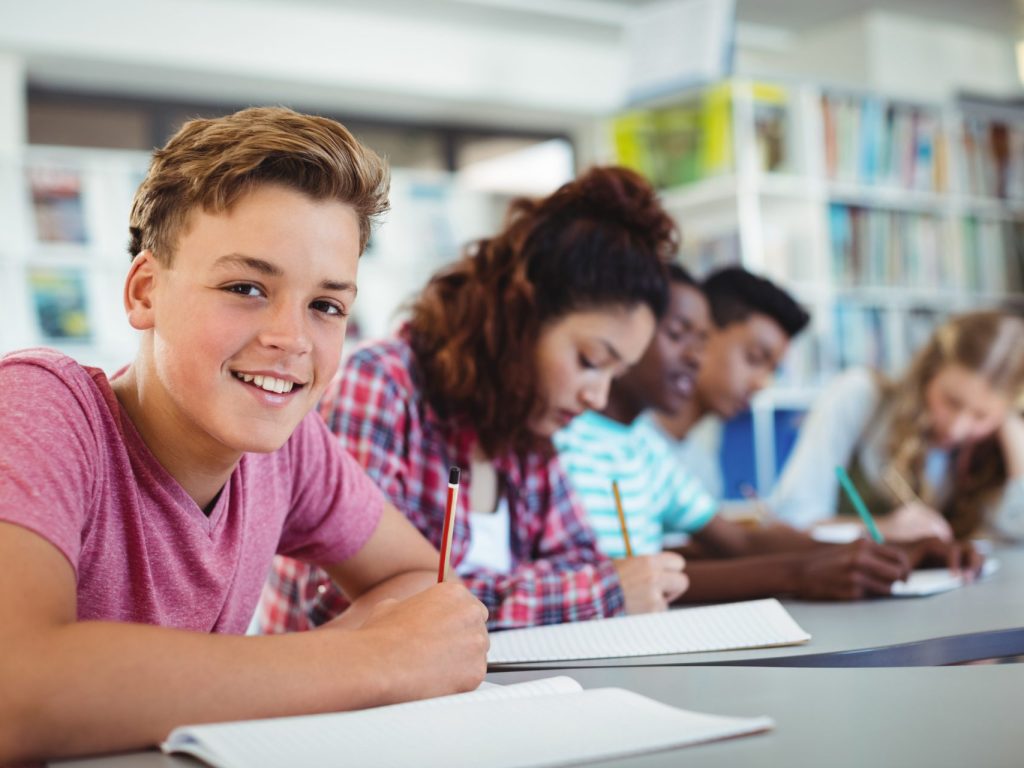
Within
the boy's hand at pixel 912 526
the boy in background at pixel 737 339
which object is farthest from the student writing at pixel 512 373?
the boy in background at pixel 737 339

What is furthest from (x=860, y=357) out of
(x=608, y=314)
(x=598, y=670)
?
(x=598, y=670)

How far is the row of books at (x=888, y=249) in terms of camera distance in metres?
4.57

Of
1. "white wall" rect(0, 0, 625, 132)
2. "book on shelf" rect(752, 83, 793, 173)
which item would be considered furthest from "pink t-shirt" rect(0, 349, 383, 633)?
"white wall" rect(0, 0, 625, 132)

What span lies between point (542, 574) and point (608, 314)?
45cm

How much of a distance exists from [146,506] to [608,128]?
448 cm

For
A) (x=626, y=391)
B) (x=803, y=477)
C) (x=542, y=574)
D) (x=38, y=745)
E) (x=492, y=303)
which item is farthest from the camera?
(x=803, y=477)

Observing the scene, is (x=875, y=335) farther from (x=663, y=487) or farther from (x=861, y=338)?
(x=663, y=487)

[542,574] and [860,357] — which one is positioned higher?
[860,357]

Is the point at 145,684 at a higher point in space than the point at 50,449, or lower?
lower

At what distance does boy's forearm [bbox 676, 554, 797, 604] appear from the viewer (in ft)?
5.31

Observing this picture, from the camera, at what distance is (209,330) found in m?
0.99

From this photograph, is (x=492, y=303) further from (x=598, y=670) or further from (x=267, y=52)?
(x=267, y=52)

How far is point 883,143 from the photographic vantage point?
Result: 4711 millimetres

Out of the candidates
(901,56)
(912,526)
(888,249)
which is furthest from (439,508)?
(901,56)
